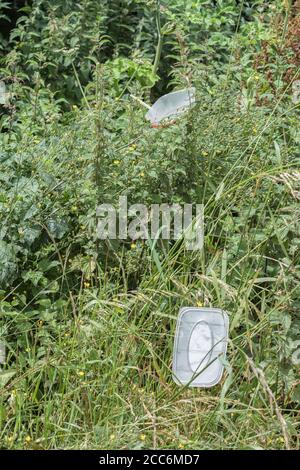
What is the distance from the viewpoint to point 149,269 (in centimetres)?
433

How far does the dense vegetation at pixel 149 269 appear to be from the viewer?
3.63m

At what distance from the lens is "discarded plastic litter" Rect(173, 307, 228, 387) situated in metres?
3.56

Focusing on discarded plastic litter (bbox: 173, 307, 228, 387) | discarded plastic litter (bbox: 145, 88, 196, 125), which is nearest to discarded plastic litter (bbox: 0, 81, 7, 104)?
discarded plastic litter (bbox: 145, 88, 196, 125)

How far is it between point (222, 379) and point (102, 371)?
0.41 meters

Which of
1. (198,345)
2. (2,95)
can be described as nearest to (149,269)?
(198,345)

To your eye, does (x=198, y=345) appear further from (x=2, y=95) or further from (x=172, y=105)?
(x=2, y=95)

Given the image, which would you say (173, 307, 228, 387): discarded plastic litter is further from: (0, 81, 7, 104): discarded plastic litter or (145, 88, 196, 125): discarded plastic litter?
(0, 81, 7, 104): discarded plastic litter

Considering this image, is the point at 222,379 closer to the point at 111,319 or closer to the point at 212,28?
the point at 111,319

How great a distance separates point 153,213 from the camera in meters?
4.48

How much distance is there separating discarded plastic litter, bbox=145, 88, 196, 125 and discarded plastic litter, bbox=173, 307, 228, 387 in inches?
53.0

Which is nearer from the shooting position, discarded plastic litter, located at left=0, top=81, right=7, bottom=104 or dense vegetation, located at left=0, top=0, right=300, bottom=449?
dense vegetation, located at left=0, top=0, right=300, bottom=449

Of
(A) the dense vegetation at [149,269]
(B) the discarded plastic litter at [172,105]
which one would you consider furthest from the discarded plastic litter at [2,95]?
(B) the discarded plastic litter at [172,105]

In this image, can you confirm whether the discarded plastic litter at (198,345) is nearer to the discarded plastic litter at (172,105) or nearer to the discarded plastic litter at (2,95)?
the discarded plastic litter at (172,105)
